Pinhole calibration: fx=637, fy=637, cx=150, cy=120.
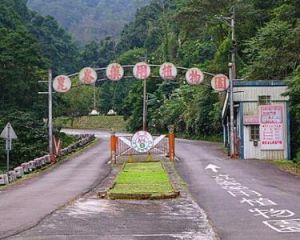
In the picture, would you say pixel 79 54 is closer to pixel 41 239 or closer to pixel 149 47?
pixel 149 47

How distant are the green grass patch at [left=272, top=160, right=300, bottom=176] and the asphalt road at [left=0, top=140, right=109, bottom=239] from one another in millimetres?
8151

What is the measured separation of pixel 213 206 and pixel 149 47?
105m

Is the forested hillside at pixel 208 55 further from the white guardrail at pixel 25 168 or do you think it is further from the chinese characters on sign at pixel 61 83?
the white guardrail at pixel 25 168

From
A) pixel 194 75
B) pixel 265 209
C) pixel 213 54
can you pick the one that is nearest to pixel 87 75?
pixel 194 75

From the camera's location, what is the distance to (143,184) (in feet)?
69.1

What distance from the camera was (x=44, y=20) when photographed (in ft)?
393

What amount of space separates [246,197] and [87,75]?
20.5 meters

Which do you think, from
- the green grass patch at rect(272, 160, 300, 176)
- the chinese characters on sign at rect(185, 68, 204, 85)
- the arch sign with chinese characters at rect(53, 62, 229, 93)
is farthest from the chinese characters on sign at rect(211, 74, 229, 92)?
the green grass patch at rect(272, 160, 300, 176)

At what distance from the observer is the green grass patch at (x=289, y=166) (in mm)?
27750

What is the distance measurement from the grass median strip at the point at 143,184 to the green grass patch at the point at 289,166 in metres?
5.59

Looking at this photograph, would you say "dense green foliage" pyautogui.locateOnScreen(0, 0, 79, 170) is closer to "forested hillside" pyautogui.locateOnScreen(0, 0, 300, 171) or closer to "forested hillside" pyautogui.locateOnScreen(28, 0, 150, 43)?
"forested hillside" pyautogui.locateOnScreen(0, 0, 300, 171)

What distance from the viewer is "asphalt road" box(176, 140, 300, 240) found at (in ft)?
39.0

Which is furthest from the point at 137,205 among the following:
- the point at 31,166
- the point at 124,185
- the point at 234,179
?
the point at 31,166

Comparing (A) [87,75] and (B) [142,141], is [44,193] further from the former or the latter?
(A) [87,75]
